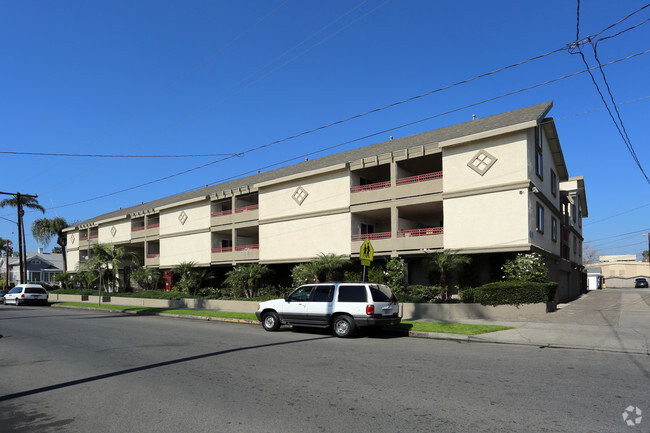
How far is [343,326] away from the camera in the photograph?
14.1 m

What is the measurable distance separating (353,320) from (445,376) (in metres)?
6.16

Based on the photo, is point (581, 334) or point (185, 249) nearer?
point (581, 334)

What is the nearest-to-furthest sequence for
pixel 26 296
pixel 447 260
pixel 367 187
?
1. pixel 447 260
2. pixel 367 187
3. pixel 26 296

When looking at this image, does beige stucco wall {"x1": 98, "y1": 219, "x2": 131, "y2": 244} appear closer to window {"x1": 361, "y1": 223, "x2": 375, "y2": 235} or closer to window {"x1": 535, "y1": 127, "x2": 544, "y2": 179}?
window {"x1": 361, "y1": 223, "x2": 375, "y2": 235}

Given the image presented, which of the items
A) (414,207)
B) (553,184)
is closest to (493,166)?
(414,207)

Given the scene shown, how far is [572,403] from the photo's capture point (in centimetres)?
611

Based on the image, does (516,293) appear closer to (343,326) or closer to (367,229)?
(343,326)

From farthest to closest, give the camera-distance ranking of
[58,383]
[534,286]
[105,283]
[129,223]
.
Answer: [129,223] < [105,283] < [534,286] < [58,383]

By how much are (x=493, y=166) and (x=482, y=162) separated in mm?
610

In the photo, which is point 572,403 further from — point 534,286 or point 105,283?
point 105,283

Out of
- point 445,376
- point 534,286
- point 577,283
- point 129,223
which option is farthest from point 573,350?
point 129,223

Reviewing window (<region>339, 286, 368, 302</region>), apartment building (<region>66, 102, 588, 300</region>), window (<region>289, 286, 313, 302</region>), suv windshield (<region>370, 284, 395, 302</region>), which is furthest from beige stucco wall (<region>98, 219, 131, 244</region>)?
suv windshield (<region>370, 284, 395, 302</region>)

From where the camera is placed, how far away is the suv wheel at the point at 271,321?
622 inches

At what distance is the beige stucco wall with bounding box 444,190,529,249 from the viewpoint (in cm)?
2127
